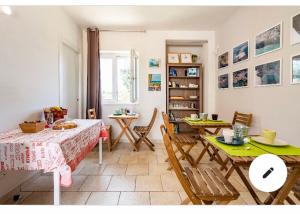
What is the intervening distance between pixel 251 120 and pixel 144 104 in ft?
7.60

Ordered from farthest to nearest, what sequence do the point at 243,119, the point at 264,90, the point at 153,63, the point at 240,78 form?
the point at 153,63, the point at 240,78, the point at 243,119, the point at 264,90

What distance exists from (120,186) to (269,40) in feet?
8.72

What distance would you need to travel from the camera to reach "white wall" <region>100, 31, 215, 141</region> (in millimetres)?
4547

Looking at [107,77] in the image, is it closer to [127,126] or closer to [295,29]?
[127,126]

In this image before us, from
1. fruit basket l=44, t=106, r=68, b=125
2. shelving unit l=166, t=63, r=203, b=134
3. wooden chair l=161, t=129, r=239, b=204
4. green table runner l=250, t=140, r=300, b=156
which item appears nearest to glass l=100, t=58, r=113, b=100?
shelving unit l=166, t=63, r=203, b=134

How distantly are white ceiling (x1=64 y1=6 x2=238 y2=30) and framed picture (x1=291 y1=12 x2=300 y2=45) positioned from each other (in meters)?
1.21

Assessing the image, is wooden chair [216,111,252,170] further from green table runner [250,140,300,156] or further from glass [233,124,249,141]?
green table runner [250,140,300,156]

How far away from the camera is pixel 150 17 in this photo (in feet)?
12.5

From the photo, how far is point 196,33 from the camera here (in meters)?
4.62

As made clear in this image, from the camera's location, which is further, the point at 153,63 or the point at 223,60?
the point at 153,63

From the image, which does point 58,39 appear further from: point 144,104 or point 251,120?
point 251,120

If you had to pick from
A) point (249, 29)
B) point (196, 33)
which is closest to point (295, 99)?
point (249, 29)

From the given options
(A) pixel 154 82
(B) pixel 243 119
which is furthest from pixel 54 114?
(B) pixel 243 119

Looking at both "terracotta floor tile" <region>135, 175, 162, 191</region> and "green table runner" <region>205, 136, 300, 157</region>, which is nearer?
"green table runner" <region>205, 136, 300, 157</region>
